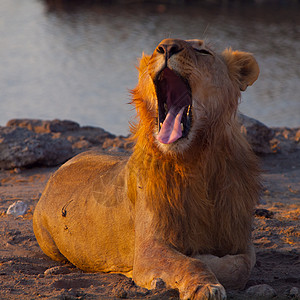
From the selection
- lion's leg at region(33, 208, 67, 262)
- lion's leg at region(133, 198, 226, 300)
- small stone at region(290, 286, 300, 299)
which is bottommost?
lion's leg at region(33, 208, 67, 262)

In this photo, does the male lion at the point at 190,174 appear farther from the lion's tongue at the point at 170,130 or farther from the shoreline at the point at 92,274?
the shoreline at the point at 92,274

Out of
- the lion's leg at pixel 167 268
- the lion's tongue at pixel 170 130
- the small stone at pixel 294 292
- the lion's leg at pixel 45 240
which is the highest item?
the lion's tongue at pixel 170 130

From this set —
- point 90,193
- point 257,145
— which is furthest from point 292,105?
point 90,193

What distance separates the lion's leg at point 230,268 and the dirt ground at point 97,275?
0.14 m

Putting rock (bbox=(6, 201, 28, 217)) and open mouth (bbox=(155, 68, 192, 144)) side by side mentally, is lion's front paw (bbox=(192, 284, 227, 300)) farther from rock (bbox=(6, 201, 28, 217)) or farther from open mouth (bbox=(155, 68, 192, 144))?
rock (bbox=(6, 201, 28, 217))

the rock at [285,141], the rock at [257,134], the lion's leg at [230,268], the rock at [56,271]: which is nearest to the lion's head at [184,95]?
the lion's leg at [230,268]

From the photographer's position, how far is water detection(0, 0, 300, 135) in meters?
13.3

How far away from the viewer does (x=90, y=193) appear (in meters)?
4.95

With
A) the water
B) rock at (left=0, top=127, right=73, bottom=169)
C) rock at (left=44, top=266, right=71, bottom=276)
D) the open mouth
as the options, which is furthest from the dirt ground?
the water

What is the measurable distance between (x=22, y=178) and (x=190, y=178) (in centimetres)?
468

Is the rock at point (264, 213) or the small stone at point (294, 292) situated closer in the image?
the small stone at point (294, 292)

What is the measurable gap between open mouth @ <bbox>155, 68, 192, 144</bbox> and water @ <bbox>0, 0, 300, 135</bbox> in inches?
21.8

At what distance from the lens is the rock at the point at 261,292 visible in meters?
3.85

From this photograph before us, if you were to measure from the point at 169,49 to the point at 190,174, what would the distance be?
83cm
